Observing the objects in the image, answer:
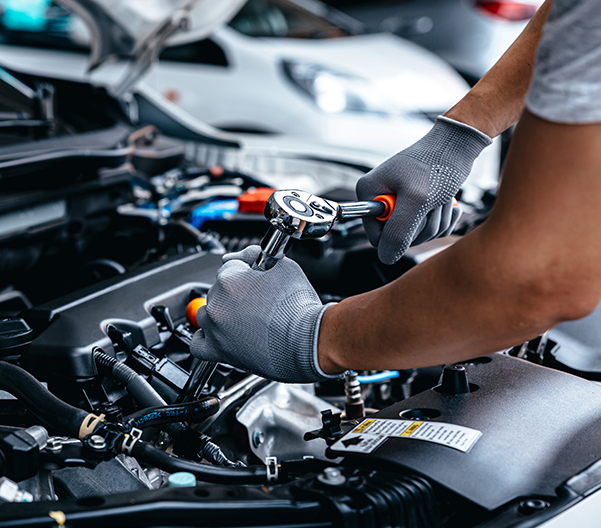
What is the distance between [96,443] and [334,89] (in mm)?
2707

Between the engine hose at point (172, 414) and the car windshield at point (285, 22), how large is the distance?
118 inches

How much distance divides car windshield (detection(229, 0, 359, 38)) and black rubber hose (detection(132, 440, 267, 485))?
10.2 ft

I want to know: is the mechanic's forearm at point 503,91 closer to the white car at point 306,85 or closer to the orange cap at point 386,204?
the orange cap at point 386,204

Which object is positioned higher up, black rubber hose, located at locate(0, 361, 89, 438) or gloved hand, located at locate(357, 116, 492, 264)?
gloved hand, located at locate(357, 116, 492, 264)

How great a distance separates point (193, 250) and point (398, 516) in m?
0.75

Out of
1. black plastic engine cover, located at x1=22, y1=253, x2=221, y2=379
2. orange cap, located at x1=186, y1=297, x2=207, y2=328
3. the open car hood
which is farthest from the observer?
the open car hood

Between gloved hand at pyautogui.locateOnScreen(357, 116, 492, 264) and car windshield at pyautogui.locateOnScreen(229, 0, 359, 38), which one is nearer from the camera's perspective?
gloved hand at pyautogui.locateOnScreen(357, 116, 492, 264)

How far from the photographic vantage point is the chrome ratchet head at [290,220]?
80cm

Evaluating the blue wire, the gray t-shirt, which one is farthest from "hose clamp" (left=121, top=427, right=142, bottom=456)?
the gray t-shirt

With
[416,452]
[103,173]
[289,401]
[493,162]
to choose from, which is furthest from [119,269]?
[493,162]

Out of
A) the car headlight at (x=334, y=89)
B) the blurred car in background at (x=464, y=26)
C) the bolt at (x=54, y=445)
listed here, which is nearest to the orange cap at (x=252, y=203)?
the bolt at (x=54, y=445)

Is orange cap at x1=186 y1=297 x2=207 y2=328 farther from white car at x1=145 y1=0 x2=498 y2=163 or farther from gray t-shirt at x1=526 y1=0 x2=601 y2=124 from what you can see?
white car at x1=145 y1=0 x2=498 y2=163

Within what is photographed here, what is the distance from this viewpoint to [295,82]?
127 inches

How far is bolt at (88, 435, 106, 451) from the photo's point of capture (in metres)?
0.77
